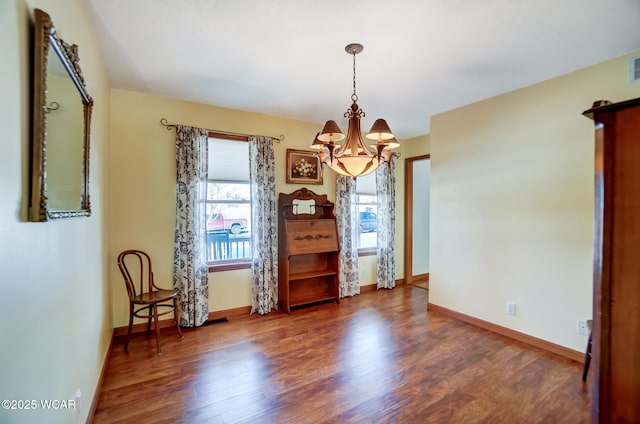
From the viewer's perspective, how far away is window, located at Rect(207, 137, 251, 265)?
3775 millimetres

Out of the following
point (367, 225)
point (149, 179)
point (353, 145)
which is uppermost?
point (353, 145)

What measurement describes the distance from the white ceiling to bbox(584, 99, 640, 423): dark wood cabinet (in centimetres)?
120

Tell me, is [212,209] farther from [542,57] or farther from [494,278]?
[542,57]

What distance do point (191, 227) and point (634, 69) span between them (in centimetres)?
447

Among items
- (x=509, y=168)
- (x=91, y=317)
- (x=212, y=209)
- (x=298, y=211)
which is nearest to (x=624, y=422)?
(x=509, y=168)

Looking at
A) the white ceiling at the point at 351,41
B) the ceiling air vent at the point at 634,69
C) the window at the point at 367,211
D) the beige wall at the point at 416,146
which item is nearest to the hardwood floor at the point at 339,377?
the window at the point at 367,211

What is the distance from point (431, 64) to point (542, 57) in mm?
910

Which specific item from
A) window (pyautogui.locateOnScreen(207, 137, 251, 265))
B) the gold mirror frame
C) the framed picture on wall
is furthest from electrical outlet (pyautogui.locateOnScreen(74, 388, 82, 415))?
the framed picture on wall

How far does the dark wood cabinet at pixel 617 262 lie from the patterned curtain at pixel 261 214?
10.9 ft

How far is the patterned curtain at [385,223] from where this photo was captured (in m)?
5.05

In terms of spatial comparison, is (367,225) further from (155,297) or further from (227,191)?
(155,297)

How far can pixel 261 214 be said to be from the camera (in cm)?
393

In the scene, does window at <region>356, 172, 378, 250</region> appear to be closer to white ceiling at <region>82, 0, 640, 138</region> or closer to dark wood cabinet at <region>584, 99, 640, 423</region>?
white ceiling at <region>82, 0, 640, 138</region>

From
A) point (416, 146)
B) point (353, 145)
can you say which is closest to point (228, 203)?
point (353, 145)
